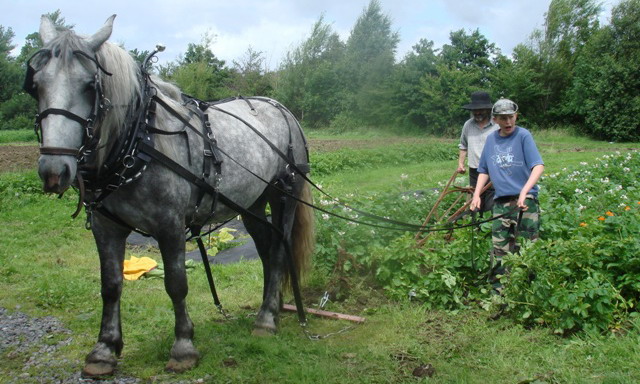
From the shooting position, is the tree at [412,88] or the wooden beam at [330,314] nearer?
the wooden beam at [330,314]

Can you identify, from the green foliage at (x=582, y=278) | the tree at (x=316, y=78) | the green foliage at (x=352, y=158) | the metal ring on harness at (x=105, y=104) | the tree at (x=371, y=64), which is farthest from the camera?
the green foliage at (x=352, y=158)

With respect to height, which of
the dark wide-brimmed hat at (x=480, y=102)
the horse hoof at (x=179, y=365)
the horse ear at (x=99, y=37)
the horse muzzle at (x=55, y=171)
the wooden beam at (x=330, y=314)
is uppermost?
the horse ear at (x=99, y=37)

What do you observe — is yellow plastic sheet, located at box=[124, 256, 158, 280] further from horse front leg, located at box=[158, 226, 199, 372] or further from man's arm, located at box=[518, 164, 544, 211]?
man's arm, located at box=[518, 164, 544, 211]

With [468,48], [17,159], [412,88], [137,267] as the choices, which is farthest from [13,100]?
[412,88]

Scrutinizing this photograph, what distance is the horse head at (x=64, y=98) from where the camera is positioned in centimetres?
272

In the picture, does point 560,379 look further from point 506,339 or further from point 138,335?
point 138,335

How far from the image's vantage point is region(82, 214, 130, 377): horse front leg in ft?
11.5

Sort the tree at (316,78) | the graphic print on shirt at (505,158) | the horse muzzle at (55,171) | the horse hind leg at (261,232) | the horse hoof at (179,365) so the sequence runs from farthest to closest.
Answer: the tree at (316,78) < the horse hind leg at (261,232) < the graphic print on shirt at (505,158) < the horse hoof at (179,365) < the horse muzzle at (55,171)

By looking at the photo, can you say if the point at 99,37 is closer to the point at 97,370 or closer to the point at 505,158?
the point at 97,370

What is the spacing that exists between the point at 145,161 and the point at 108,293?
104 cm

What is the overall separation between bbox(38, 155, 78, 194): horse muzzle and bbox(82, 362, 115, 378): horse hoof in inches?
54.0

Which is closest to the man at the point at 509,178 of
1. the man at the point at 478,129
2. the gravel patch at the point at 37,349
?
the man at the point at 478,129

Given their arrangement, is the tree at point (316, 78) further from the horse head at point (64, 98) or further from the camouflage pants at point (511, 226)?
the horse head at point (64, 98)

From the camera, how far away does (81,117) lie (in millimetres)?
2852
